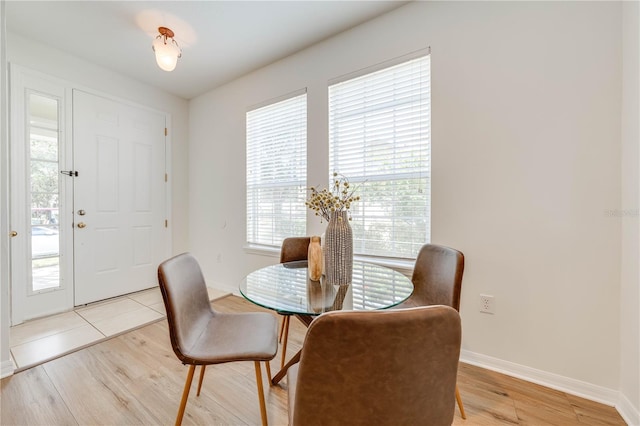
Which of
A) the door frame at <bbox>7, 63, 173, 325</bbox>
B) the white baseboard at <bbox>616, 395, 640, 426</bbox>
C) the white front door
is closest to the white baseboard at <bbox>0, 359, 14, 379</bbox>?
the door frame at <bbox>7, 63, 173, 325</bbox>

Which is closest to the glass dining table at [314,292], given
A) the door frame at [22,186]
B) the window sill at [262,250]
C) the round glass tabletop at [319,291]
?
the round glass tabletop at [319,291]

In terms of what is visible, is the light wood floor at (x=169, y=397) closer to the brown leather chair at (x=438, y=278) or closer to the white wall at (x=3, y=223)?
the white wall at (x=3, y=223)

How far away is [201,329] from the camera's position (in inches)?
53.9

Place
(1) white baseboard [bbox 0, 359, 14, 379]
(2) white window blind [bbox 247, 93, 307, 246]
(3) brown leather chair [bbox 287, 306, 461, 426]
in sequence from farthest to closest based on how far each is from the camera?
(2) white window blind [bbox 247, 93, 307, 246], (1) white baseboard [bbox 0, 359, 14, 379], (3) brown leather chair [bbox 287, 306, 461, 426]

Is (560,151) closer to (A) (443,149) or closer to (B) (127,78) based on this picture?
(A) (443,149)

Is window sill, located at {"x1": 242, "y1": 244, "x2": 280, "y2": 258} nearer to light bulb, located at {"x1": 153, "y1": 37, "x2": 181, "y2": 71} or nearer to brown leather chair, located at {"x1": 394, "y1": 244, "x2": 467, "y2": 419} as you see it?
brown leather chair, located at {"x1": 394, "y1": 244, "x2": 467, "y2": 419}

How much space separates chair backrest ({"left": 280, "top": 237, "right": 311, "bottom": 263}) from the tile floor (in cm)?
148

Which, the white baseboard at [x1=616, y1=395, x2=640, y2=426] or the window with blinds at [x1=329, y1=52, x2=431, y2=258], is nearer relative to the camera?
the white baseboard at [x1=616, y1=395, x2=640, y2=426]

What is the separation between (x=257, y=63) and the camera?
284 cm

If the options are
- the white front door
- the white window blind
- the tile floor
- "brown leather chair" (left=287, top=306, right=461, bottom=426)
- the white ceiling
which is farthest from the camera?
the white front door

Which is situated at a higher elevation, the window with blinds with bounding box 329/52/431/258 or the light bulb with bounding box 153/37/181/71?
the light bulb with bounding box 153/37/181/71

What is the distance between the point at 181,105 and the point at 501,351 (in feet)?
14.8

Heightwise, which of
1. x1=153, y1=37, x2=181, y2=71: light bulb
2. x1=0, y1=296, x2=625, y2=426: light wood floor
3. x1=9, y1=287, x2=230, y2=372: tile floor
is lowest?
x1=0, y1=296, x2=625, y2=426: light wood floor

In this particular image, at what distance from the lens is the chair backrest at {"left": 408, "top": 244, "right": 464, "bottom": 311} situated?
4.41 feet
